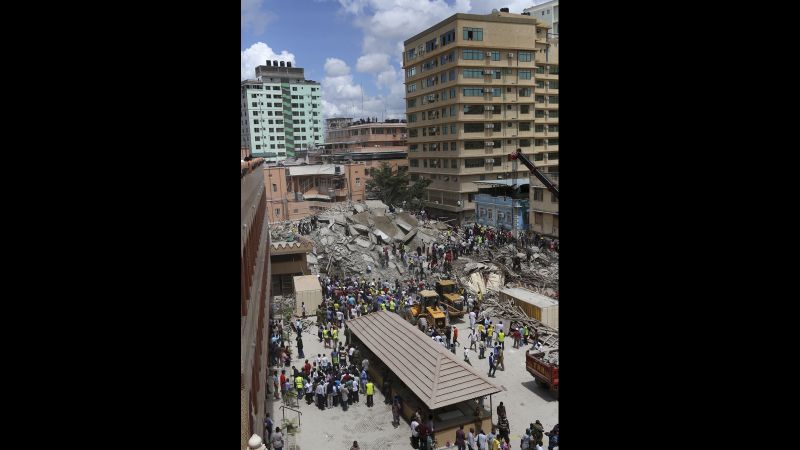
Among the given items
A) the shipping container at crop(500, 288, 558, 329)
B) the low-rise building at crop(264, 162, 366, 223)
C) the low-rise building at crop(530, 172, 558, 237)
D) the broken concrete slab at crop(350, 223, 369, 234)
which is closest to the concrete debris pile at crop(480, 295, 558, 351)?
the shipping container at crop(500, 288, 558, 329)

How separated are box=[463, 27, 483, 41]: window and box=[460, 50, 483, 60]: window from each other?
95cm

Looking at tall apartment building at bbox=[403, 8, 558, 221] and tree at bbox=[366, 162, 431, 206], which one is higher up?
tall apartment building at bbox=[403, 8, 558, 221]

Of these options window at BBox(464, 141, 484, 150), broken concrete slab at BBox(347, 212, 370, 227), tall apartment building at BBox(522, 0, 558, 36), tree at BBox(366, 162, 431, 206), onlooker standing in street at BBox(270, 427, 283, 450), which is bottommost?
onlooker standing in street at BBox(270, 427, 283, 450)

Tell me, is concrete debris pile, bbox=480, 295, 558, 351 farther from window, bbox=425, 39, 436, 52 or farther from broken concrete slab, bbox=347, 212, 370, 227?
window, bbox=425, 39, 436, 52

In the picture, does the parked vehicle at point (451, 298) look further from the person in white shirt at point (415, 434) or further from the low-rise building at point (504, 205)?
the low-rise building at point (504, 205)

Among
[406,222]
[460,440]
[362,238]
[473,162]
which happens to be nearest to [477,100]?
[473,162]

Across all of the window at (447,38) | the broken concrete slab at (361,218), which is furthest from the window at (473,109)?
the broken concrete slab at (361,218)

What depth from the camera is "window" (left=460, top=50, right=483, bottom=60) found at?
43844mm

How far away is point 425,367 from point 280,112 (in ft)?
287

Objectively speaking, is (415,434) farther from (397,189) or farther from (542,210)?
(397,189)

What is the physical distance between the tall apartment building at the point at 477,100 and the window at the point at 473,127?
0.08m
